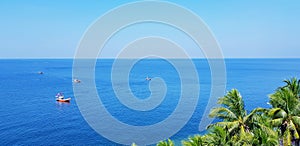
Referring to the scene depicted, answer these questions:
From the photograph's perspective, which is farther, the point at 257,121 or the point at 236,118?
the point at 236,118

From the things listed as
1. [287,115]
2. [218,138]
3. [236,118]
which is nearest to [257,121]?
[236,118]

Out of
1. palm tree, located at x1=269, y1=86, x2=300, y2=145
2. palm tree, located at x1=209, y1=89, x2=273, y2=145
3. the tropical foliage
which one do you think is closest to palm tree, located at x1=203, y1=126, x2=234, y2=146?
the tropical foliage

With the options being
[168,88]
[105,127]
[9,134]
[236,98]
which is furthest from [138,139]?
[168,88]

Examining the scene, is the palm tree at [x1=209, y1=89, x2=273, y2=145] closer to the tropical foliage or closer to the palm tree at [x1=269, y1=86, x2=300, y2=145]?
the tropical foliage

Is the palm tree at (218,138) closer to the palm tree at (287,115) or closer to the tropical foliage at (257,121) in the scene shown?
the tropical foliage at (257,121)

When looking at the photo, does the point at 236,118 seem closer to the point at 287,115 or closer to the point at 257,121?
the point at 257,121

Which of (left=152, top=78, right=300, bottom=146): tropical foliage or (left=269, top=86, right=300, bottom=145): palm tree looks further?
(left=269, top=86, right=300, bottom=145): palm tree

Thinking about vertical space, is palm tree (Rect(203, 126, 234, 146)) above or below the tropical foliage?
below

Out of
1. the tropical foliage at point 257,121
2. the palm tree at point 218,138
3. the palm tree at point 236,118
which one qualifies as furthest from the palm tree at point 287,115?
the palm tree at point 218,138

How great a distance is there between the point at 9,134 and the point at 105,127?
16807 mm

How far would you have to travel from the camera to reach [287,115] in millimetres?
19656

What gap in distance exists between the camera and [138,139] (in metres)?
47.3

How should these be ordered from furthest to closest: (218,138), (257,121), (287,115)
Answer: (257,121)
(287,115)
(218,138)

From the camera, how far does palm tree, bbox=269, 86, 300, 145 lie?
19.4 m
